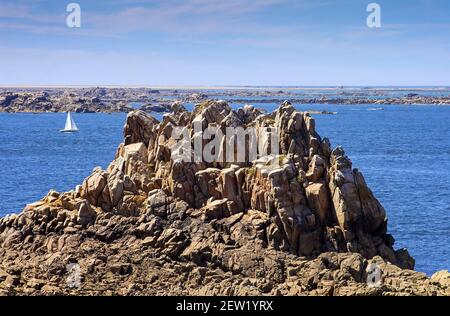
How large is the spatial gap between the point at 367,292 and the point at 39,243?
21499 millimetres

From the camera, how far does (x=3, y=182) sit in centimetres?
9856

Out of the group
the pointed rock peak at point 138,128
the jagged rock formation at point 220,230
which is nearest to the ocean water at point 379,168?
the jagged rock formation at point 220,230

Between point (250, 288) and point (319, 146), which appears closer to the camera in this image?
point (250, 288)

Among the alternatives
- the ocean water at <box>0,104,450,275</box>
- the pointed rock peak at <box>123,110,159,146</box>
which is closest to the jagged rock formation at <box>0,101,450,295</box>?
the pointed rock peak at <box>123,110,159,146</box>

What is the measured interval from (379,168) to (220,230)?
65317 millimetres

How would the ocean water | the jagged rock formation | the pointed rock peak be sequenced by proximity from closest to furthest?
the jagged rock formation, the pointed rock peak, the ocean water

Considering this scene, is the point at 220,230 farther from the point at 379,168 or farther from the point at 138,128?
the point at 379,168

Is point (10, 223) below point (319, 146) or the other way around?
below

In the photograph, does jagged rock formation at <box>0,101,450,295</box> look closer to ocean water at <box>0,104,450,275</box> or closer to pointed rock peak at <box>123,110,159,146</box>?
pointed rock peak at <box>123,110,159,146</box>

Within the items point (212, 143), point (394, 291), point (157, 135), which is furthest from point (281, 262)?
point (157, 135)

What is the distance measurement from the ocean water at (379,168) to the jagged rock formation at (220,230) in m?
13.3

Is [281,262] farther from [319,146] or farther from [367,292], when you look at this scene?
[319,146]

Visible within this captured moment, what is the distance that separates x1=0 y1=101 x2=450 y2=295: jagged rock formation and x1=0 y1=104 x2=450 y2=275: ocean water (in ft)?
43.5

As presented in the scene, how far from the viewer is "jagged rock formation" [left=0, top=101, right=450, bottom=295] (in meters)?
46.1
